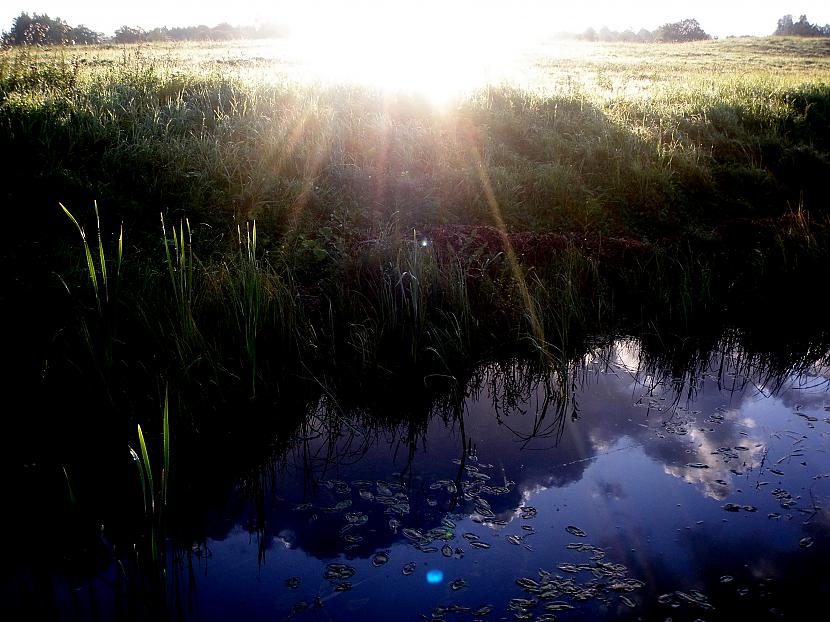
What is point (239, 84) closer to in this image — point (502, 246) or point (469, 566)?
point (502, 246)

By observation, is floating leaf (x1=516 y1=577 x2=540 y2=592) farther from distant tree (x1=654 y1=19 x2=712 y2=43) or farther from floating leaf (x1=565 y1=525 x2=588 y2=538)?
distant tree (x1=654 y1=19 x2=712 y2=43)

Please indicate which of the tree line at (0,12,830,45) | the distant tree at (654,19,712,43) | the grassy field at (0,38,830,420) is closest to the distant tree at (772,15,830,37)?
the tree line at (0,12,830,45)

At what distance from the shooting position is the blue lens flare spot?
3170 millimetres

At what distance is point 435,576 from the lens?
3.19m

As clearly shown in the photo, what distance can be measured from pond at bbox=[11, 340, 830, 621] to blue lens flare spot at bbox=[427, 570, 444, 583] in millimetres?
12

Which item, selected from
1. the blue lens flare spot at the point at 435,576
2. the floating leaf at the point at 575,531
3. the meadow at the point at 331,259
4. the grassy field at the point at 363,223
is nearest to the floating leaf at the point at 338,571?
the blue lens flare spot at the point at 435,576

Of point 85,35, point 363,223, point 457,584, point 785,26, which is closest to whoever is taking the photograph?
point 457,584

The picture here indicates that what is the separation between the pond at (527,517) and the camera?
10.0ft

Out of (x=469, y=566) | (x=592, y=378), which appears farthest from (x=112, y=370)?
(x=592, y=378)

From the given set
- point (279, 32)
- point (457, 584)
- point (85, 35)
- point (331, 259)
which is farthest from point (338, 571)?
point (279, 32)

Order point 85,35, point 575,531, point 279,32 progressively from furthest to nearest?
1. point 279,32
2. point 85,35
3. point 575,531

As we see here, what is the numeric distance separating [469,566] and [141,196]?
18.1 feet

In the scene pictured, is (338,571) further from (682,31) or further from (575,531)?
(682,31)

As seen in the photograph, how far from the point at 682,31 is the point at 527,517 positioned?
59.7 metres
